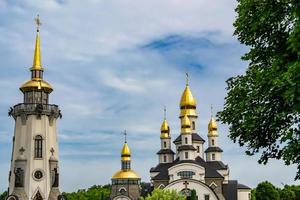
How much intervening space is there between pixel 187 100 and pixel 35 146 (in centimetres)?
3282

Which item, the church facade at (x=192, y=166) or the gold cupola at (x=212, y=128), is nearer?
the church facade at (x=192, y=166)

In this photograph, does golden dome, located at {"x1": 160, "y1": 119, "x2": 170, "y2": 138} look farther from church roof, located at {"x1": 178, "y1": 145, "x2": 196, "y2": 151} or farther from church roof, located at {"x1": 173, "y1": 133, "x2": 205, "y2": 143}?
church roof, located at {"x1": 178, "y1": 145, "x2": 196, "y2": 151}

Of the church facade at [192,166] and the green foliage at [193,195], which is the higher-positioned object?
the church facade at [192,166]

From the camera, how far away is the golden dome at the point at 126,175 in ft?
246

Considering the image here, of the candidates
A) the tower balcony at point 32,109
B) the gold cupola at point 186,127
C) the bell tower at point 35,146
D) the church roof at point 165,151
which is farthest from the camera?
the church roof at point 165,151

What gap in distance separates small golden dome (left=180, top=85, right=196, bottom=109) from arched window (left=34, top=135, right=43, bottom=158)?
3179 cm

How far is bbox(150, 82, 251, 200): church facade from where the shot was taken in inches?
2680

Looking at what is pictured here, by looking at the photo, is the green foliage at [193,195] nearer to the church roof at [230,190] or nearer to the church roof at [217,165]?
the church roof at [230,190]

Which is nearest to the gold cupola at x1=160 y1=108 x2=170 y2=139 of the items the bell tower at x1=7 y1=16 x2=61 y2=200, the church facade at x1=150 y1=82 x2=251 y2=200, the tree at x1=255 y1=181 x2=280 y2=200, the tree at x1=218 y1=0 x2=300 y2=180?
the church facade at x1=150 y1=82 x2=251 y2=200

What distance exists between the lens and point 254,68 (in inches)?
747

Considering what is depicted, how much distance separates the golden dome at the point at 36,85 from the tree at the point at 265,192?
135 feet

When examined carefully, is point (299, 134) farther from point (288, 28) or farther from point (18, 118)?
point (18, 118)

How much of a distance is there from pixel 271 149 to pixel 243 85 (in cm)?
237

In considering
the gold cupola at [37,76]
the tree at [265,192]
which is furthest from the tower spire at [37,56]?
the tree at [265,192]
